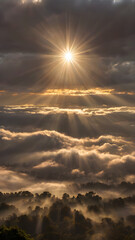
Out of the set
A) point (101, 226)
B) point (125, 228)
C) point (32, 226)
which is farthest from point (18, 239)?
point (125, 228)

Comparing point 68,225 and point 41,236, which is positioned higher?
point 68,225

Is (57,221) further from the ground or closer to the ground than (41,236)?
further from the ground

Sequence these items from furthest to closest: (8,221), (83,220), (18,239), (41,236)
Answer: (83,220) < (8,221) < (41,236) < (18,239)

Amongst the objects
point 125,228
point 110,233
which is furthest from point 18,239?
point 125,228

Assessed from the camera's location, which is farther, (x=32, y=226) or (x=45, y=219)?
(x=45, y=219)

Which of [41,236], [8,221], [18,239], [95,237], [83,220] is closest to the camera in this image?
[18,239]

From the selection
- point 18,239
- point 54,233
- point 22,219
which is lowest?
point 18,239

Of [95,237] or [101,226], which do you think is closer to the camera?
[95,237]

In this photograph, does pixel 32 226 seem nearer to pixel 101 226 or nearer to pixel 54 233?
pixel 54 233

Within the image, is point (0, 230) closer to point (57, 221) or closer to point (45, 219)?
point (45, 219)
